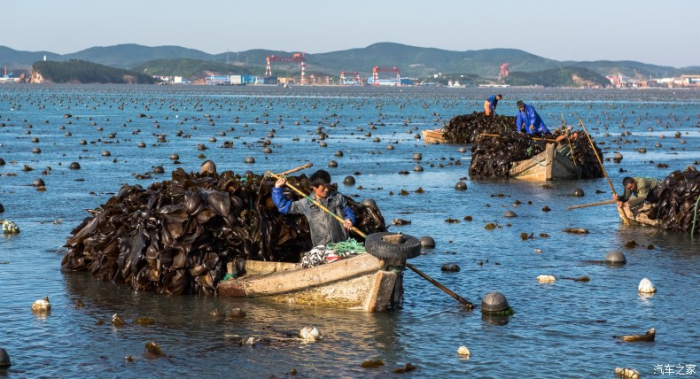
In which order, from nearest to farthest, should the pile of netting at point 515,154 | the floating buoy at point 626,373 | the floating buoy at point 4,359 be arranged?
1. the floating buoy at point 626,373
2. the floating buoy at point 4,359
3. the pile of netting at point 515,154

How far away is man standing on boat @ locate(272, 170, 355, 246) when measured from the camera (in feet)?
51.0

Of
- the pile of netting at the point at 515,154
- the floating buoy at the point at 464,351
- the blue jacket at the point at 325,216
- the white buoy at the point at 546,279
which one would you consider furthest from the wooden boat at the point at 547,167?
the floating buoy at the point at 464,351

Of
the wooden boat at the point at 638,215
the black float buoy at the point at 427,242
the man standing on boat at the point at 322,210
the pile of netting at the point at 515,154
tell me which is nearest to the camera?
the man standing on boat at the point at 322,210

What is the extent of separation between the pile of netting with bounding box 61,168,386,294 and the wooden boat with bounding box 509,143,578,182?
16.4 metres

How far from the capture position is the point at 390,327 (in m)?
13.8

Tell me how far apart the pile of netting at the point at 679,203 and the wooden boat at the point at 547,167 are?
31.9 feet

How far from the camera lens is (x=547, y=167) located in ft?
107

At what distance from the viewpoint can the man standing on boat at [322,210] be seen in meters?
15.5

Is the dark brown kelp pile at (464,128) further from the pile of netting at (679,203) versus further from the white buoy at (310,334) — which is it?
Answer: the white buoy at (310,334)

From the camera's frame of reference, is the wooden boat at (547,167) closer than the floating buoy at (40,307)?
No

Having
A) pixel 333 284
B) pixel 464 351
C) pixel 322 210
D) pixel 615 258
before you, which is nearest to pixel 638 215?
pixel 615 258

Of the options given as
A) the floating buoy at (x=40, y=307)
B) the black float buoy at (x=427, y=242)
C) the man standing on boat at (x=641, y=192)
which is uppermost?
the man standing on boat at (x=641, y=192)

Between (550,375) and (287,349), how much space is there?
327 cm

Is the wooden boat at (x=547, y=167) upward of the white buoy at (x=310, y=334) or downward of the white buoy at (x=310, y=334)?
upward
